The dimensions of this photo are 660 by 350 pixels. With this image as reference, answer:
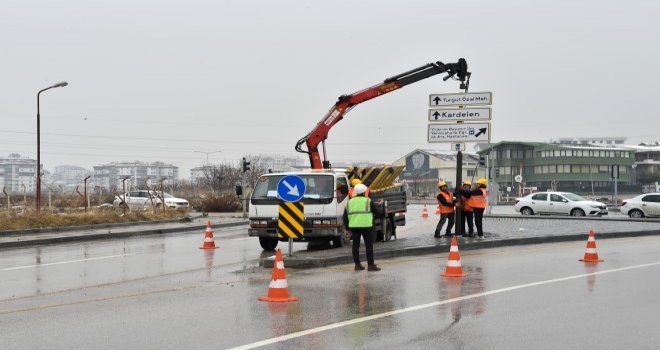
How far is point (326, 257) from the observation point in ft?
48.8

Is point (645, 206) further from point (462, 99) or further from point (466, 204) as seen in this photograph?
point (462, 99)

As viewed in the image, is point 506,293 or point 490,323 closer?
point 490,323

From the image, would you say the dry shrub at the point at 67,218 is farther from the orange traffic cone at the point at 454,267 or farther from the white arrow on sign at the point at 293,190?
the orange traffic cone at the point at 454,267

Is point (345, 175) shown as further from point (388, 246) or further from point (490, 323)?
point (490, 323)

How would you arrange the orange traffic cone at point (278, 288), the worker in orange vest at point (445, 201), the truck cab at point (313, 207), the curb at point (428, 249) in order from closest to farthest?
the orange traffic cone at point (278, 288) < the curb at point (428, 249) < the truck cab at point (313, 207) < the worker in orange vest at point (445, 201)

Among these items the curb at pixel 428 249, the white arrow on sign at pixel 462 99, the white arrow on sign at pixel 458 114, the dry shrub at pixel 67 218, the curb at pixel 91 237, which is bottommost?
the curb at pixel 91 237

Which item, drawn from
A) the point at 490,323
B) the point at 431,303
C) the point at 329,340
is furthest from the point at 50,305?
the point at 490,323

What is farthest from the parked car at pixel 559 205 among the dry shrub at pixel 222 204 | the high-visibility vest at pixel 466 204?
the high-visibility vest at pixel 466 204

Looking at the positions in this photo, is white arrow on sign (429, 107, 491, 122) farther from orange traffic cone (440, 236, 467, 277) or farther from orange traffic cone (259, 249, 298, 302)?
orange traffic cone (259, 249, 298, 302)

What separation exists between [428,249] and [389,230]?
2.88 metres

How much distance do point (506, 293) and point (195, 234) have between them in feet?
54.1

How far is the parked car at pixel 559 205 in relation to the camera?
37384 millimetres

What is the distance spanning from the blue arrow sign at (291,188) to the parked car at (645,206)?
27064 millimetres

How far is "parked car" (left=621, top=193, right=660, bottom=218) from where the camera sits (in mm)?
35812
